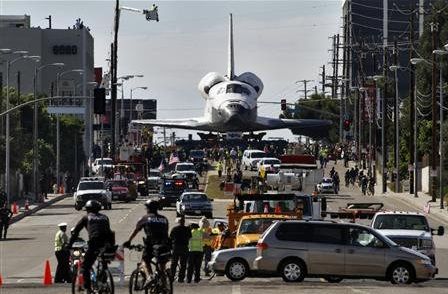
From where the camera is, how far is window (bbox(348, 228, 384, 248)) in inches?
1316

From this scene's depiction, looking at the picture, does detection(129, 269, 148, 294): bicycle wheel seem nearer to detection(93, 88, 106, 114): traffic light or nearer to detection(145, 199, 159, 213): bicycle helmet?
detection(145, 199, 159, 213): bicycle helmet

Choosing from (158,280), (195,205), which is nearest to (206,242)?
(158,280)

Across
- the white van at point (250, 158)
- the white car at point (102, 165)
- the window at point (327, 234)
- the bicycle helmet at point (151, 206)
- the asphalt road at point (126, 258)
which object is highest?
the white van at point (250, 158)

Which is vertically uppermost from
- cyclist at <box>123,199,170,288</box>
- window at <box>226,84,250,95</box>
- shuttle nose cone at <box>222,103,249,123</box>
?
window at <box>226,84,250,95</box>

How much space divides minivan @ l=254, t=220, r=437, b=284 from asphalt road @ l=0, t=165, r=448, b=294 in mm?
292

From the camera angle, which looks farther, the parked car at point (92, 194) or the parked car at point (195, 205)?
the parked car at point (92, 194)

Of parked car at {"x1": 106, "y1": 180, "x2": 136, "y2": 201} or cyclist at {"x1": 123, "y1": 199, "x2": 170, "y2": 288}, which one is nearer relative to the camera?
cyclist at {"x1": 123, "y1": 199, "x2": 170, "y2": 288}

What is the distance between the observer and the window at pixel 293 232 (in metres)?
33.7

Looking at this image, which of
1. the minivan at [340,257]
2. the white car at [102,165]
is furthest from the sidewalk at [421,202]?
the minivan at [340,257]

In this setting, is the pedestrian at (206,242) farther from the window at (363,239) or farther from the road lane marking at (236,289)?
the road lane marking at (236,289)

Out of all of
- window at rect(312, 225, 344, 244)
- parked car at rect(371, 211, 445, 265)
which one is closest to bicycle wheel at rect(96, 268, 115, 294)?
window at rect(312, 225, 344, 244)

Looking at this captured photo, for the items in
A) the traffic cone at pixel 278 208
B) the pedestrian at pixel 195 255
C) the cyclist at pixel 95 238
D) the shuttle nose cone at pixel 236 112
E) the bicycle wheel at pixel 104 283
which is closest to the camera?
the bicycle wheel at pixel 104 283

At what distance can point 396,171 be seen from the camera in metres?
99.8

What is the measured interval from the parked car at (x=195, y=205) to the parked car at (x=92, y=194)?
721 cm
